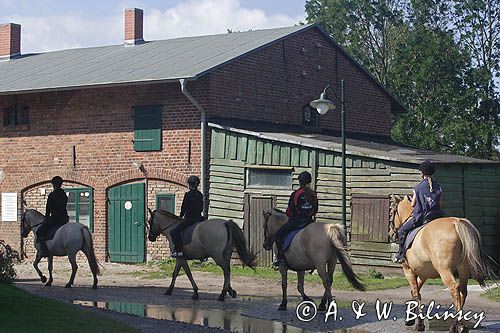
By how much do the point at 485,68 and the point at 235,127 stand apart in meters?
21.2

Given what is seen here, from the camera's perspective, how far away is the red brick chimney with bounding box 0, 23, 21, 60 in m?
34.6

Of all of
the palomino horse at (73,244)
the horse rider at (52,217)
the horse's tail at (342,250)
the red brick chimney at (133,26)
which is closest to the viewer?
the horse's tail at (342,250)

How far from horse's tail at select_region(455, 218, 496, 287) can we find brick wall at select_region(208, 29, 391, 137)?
509 inches

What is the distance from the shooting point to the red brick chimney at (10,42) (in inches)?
1362

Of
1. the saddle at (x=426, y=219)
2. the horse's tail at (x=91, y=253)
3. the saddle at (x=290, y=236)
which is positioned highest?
the saddle at (x=426, y=219)

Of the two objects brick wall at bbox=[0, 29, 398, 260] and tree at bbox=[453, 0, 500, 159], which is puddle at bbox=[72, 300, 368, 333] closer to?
brick wall at bbox=[0, 29, 398, 260]

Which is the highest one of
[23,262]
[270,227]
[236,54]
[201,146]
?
[236,54]

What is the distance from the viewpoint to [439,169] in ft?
69.8

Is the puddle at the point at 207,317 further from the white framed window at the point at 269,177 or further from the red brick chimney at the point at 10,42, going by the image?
the red brick chimney at the point at 10,42

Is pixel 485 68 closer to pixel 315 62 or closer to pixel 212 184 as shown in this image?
pixel 315 62

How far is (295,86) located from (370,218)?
7.24 meters

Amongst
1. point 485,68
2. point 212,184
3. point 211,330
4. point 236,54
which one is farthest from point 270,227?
point 485,68

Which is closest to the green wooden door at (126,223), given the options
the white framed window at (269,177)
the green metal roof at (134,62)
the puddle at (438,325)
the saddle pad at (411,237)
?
the green metal roof at (134,62)

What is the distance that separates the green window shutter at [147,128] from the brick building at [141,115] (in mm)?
27
